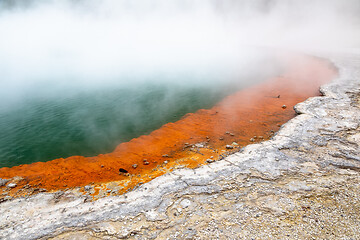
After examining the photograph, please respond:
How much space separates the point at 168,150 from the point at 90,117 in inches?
242

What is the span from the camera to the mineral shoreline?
3.12m

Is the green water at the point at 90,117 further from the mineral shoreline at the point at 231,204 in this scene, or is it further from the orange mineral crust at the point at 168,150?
the mineral shoreline at the point at 231,204

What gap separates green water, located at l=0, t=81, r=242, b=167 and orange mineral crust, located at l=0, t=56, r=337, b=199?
0.78 meters

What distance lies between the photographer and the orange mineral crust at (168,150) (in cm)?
504

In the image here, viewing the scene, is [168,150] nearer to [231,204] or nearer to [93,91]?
[231,204]

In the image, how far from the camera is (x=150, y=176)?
4922mm

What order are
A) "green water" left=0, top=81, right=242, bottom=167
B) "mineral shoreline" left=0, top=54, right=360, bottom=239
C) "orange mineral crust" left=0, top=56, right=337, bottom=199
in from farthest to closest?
"green water" left=0, top=81, right=242, bottom=167
"orange mineral crust" left=0, top=56, right=337, bottom=199
"mineral shoreline" left=0, top=54, right=360, bottom=239

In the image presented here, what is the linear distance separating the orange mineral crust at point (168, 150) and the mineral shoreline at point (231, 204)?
71cm

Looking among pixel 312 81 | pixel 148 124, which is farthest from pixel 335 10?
pixel 148 124

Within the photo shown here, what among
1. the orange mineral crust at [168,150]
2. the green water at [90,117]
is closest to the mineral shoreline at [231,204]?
the orange mineral crust at [168,150]

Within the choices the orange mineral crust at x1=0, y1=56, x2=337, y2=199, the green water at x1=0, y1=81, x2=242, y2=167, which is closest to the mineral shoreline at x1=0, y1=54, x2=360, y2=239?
the orange mineral crust at x1=0, y1=56, x2=337, y2=199

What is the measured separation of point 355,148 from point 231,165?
3.51m

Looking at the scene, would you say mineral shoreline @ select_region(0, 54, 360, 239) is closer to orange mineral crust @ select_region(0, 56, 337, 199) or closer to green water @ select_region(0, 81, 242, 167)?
orange mineral crust @ select_region(0, 56, 337, 199)

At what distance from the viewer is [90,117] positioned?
10.1 metres
